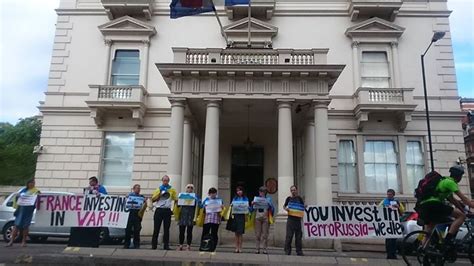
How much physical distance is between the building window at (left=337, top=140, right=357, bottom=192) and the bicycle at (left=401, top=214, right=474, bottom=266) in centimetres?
1134

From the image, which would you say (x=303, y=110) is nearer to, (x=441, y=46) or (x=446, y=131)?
(x=446, y=131)

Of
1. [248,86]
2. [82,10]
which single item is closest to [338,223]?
[248,86]

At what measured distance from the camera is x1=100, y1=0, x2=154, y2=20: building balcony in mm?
21297

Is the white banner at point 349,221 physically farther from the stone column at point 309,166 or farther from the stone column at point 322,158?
the stone column at point 309,166

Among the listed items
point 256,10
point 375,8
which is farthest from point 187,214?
point 375,8

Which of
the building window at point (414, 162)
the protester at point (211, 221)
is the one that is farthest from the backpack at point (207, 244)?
the building window at point (414, 162)

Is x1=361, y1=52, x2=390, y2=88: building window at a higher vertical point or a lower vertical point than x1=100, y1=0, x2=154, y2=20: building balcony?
lower

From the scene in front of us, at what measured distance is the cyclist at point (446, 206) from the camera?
779 cm

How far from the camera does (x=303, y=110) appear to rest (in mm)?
17906

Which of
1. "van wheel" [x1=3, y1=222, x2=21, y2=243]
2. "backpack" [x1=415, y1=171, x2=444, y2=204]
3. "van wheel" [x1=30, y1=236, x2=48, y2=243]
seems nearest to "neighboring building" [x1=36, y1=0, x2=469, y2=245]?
"van wheel" [x1=30, y1=236, x2=48, y2=243]

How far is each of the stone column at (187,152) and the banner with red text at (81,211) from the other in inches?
230

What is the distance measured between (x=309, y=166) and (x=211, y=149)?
15.4ft

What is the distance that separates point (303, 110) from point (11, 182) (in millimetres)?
35445

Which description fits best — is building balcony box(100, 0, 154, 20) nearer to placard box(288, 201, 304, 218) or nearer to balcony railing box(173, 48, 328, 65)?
balcony railing box(173, 48, 328, 65)
